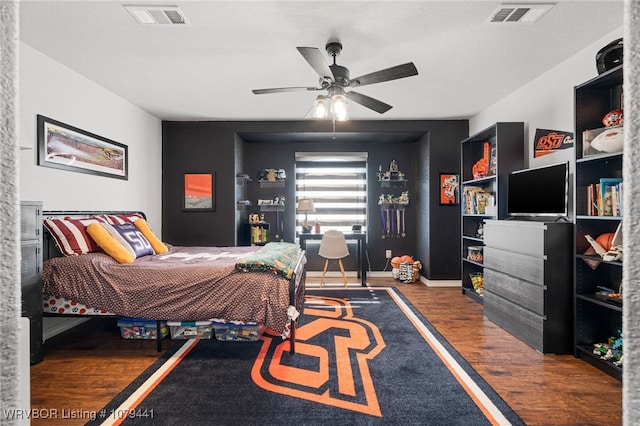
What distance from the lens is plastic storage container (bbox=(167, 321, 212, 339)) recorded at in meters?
2.95

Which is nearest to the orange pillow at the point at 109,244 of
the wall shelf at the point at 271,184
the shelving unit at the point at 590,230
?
the wall shelf at the point at 271,184

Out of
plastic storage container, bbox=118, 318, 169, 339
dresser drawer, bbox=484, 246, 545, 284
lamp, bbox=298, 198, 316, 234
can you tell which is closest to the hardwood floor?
plastic storage container, bbox=118, 318, 169, 339

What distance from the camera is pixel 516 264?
10.3ft

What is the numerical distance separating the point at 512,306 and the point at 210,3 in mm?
3466

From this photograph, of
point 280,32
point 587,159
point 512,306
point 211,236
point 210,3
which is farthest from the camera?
point 211,236

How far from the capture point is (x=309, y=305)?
4.11m

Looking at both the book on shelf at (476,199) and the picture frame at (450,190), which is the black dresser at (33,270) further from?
the picture frame at (450,190)

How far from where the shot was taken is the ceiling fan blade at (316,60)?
7.63ft

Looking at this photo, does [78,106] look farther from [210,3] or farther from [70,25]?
[210,3]

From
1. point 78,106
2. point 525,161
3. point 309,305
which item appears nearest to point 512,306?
point 525,161

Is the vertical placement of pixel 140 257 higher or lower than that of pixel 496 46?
lower

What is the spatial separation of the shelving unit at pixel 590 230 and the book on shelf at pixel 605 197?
0.04 m

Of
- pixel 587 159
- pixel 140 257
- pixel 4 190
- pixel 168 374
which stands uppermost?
pixel 587 159

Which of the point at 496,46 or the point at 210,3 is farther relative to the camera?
the point at 496,46
